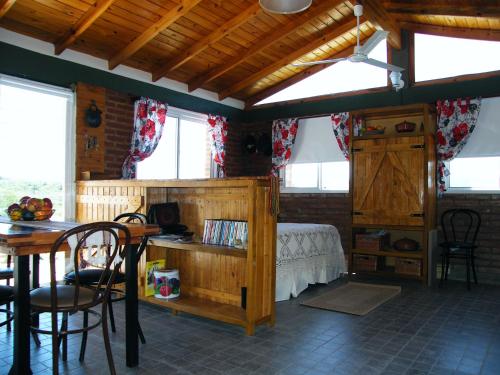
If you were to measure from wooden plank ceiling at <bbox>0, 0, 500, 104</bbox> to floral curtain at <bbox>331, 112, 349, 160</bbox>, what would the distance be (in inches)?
41.4

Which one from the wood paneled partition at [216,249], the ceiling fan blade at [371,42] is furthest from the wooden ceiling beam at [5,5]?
the ceiling fan blade at [371,42]

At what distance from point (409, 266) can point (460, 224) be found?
96 cm

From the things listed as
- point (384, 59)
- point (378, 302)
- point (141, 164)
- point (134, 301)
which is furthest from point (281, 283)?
point (384, 59)

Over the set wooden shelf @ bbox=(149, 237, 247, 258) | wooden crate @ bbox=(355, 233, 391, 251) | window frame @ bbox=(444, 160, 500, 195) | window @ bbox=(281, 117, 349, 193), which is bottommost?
wooden crate @ bbox=(355, 233, 391, 251)

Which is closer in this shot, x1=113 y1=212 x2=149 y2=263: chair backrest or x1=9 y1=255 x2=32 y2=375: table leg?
x1=9 y1=255 x2=32 y2=375: table leg

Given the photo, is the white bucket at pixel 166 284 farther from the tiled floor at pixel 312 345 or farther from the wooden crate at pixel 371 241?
the wooden crate at pixel 371 241

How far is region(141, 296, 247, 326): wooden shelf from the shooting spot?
337 cm

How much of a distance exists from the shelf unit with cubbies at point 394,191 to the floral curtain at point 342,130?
46 centimetres

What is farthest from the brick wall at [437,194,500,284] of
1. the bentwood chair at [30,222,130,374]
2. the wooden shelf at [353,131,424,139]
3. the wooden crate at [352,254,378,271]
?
the bentwood chair at [30,222,130,374]

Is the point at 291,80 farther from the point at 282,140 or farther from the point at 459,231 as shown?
the point at 459,231

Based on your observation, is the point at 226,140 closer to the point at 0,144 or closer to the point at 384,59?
the point at 384,59

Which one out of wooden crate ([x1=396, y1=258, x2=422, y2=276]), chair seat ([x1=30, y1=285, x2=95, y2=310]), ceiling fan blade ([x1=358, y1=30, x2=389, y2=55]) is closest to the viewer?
chair seat ([x1=30, y1=285, x2=95, y2=310])

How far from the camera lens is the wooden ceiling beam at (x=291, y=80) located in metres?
6.83

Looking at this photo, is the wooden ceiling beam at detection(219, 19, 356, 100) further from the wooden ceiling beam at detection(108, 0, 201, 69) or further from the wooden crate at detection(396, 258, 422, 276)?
the wooden crate at detection(396, 258, 422, 276)
